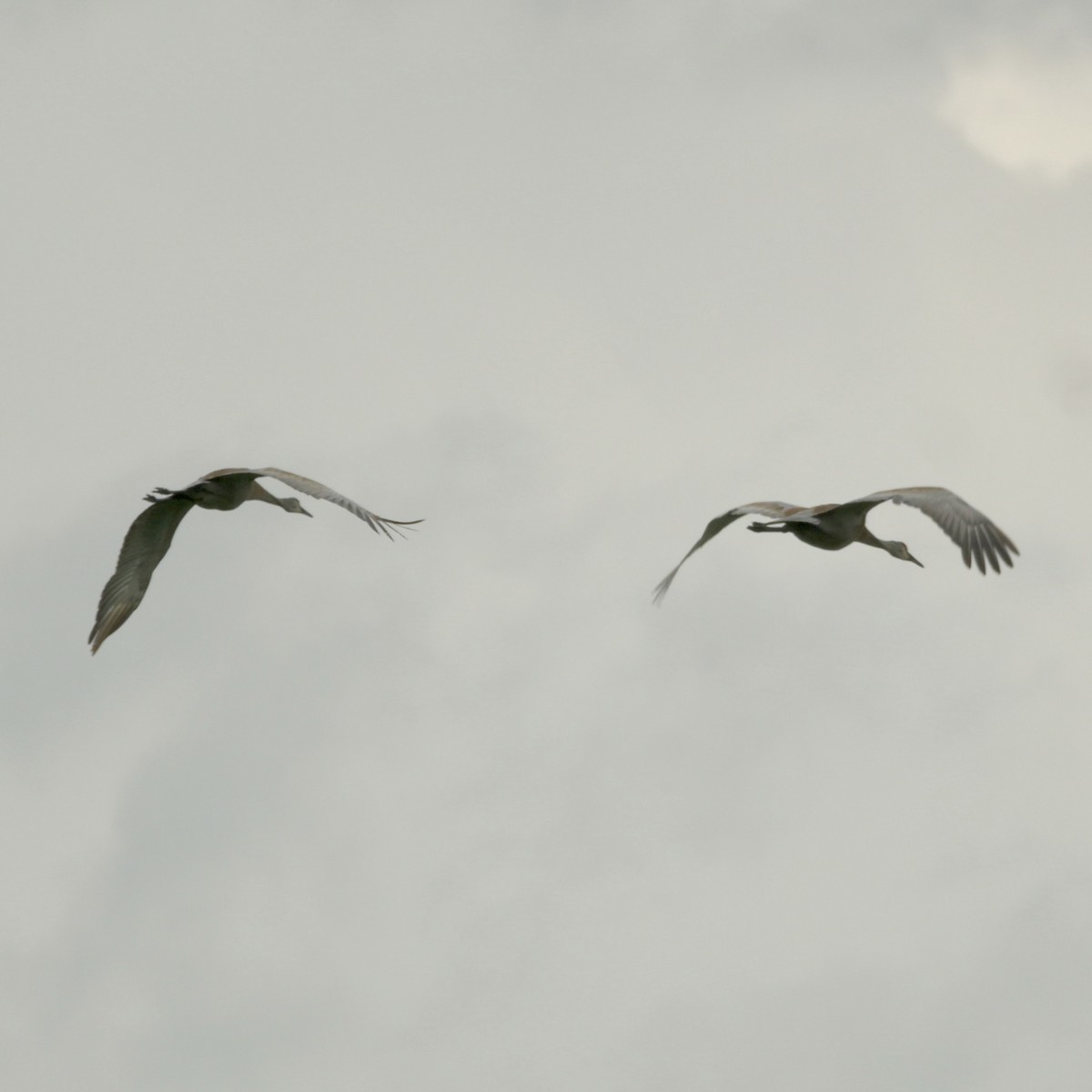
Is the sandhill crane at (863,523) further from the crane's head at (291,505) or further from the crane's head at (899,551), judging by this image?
the crane's head at (291,505)

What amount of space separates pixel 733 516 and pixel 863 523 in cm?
223

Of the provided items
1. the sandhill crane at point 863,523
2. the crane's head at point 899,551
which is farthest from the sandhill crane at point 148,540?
the crane's head at point 899,551

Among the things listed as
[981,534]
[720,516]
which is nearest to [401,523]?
[720,516]

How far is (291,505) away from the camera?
94.8 feet

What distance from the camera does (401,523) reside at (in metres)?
23.2

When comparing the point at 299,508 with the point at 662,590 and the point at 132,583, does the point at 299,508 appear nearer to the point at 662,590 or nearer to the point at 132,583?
the point at 132,583

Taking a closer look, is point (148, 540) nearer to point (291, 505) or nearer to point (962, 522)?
point (291, 505)

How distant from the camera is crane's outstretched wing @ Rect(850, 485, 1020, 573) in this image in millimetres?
23953

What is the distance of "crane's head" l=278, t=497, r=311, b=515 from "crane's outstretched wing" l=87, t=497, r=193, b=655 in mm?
1574

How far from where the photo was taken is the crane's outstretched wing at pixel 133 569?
27281 mm

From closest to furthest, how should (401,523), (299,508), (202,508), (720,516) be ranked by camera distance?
1. (401,523)
2. (720,516)
3. (202,508)
4. (299,508)

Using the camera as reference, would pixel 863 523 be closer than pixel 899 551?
Yes

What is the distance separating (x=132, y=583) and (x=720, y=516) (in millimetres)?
7131

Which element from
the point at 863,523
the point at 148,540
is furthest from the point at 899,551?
the point at 148,540
